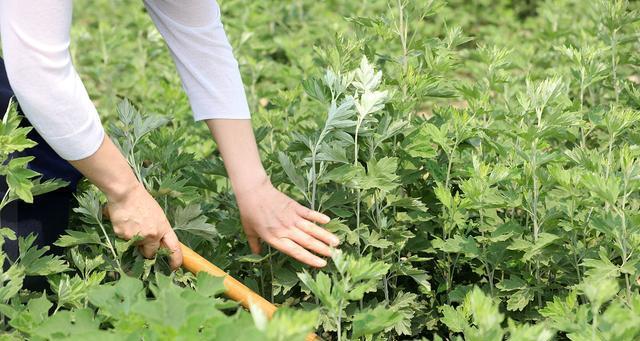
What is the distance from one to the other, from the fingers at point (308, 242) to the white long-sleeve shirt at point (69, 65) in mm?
354

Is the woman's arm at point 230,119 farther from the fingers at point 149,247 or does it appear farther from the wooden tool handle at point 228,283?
the fingers at point 149,247

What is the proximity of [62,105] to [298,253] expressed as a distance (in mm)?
706

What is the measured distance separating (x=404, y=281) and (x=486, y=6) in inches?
165

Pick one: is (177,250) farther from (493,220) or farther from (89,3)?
(89,3)

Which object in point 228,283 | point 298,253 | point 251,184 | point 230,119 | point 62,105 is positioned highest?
point 62,105

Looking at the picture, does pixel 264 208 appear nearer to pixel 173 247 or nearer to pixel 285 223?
pixel 285 223

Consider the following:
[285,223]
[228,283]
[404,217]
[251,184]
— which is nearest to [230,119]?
[251,184]

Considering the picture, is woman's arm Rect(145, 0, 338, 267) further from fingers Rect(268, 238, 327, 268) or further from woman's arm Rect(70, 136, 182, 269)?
woman's arm Rect(70, 136, 182, 269)

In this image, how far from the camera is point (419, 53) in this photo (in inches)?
116

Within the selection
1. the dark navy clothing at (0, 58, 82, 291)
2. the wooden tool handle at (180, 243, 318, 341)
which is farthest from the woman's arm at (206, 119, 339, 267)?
the dark navy clothing at (0, 58, 82, 291)

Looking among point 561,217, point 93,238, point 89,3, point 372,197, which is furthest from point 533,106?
point 89,3

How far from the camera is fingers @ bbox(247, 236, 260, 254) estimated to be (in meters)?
2.69

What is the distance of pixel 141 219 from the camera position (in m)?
2.45

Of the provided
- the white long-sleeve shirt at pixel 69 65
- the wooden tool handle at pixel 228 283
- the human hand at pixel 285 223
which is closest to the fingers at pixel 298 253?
the human hand at pixel 285 223
